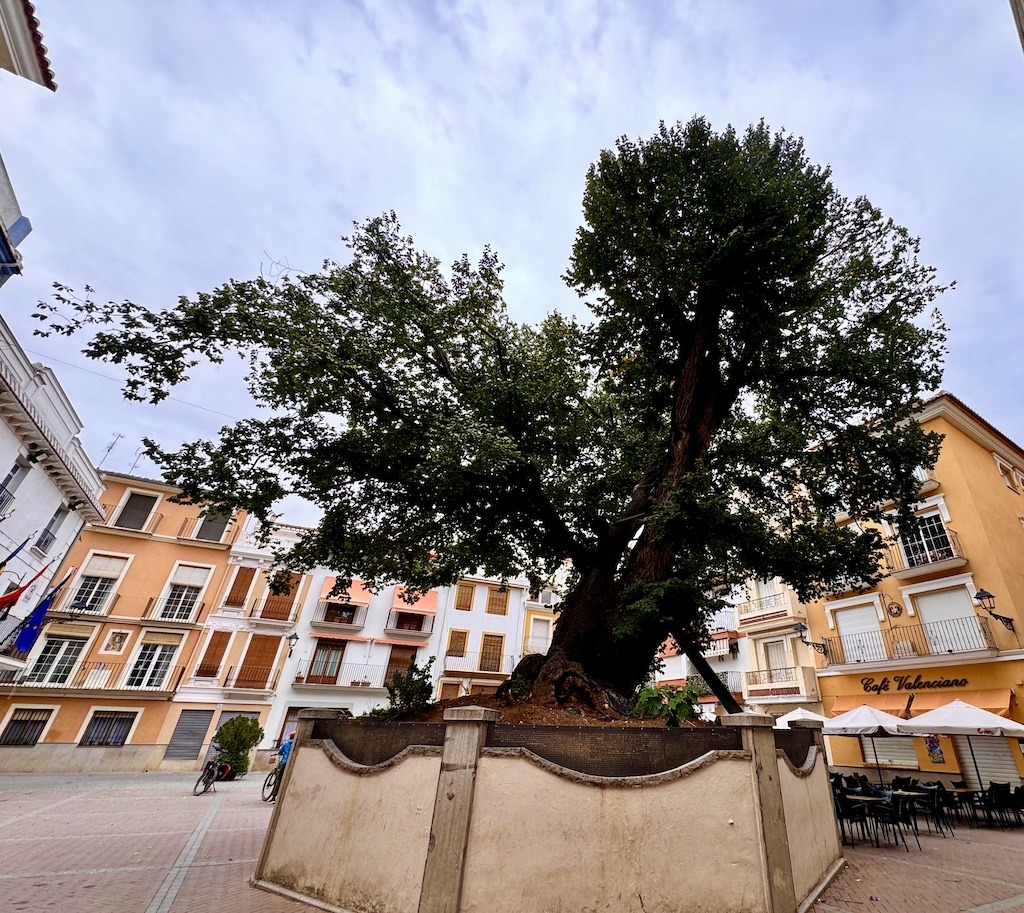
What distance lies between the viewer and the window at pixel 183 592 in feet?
83.5

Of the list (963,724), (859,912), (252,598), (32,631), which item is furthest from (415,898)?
(252,598)

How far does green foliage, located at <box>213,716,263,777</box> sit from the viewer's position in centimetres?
1931

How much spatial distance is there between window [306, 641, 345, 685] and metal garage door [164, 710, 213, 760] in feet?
16.5

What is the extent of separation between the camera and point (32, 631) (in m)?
16.3

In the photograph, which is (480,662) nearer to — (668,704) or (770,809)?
(668,704)

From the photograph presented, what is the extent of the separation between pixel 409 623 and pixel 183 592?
40.3ft

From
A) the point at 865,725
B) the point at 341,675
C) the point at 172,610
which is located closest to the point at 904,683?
the point at 865,725

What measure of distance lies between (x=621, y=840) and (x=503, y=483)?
5.48 m

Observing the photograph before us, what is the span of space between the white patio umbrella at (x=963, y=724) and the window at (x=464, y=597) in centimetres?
2399

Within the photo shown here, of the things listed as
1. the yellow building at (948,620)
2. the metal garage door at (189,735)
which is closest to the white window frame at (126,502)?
the metal garage door at (189,735)

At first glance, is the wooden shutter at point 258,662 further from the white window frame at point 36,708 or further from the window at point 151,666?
the white window frame at point 36,708

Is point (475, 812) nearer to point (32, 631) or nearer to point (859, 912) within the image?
point (859, 912)

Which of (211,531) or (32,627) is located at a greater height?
(211,531)

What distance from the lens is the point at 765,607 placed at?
24.7m
